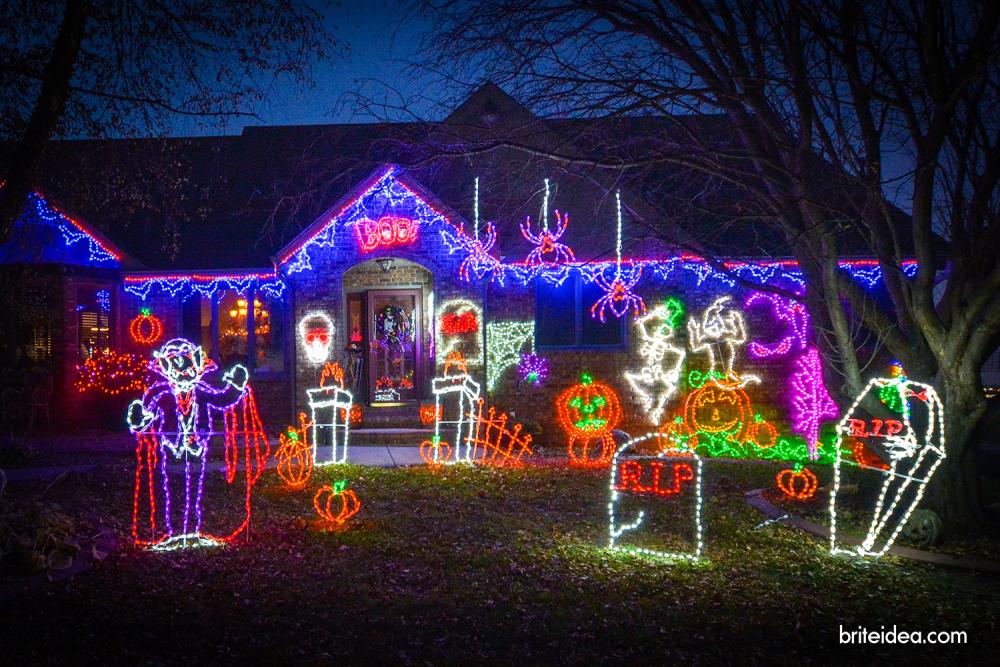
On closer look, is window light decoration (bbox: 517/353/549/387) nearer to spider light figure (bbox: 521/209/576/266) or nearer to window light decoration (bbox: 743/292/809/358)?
spider light figure (bbox: 521/209/576/266)

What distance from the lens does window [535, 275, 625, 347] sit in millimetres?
14859

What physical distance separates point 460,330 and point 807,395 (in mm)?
6793

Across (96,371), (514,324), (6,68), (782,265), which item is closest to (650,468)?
(514,324)

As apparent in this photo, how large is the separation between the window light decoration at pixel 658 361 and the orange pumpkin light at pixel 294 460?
6.89m

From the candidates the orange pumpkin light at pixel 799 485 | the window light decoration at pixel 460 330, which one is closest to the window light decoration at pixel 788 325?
the orange pumpkin light at pixel 799 485

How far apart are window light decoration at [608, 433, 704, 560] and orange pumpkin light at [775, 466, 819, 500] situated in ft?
3.72

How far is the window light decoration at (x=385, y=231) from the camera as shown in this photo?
14.2 m

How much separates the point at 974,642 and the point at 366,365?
12.0 meters

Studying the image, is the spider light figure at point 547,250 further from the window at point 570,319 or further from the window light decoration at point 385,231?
the window light decoration at point 385,231

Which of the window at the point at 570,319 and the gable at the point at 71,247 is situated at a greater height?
the gable at the point at 71,247

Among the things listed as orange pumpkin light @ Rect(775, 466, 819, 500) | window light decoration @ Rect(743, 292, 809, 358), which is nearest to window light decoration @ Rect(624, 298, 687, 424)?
window light decoration @ Rect(743, 292, 809, 358)

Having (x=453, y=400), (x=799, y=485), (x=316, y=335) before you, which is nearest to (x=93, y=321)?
(x=316, y=335)

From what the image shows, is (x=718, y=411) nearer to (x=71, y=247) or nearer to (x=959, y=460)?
(x=959, y=460)

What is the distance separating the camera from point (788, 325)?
48.2 feet
